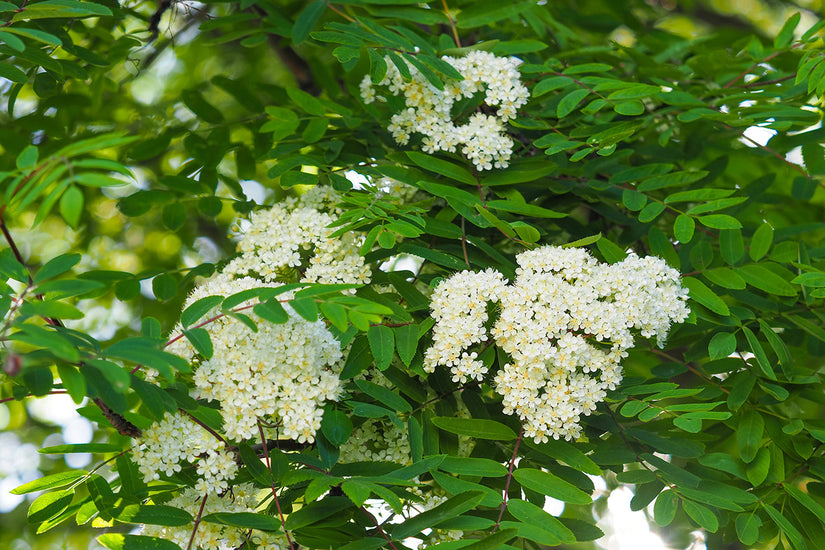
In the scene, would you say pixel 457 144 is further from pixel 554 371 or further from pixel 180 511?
pixel 180 511

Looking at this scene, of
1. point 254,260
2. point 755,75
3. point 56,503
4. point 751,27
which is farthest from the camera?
point 751,27

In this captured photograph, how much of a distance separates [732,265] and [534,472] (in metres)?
1.02

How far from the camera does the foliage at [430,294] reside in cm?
169

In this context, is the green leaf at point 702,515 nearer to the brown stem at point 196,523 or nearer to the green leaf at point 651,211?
the green leaf at point 651,211

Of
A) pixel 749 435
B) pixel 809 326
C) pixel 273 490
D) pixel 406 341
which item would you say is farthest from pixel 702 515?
pixel 273 490

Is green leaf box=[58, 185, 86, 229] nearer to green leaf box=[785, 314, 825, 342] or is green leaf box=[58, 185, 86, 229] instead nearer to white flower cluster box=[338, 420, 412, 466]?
white flower cluster box=[338, 420, 412, 466]

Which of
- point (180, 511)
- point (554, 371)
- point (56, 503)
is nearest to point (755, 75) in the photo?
point (554, 371)

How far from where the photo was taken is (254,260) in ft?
6.98

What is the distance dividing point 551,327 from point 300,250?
0.83 metres

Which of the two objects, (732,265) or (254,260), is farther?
(732,265)

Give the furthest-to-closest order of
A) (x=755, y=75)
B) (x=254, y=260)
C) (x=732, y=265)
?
(x=755, y=75)
(x=732, y=265)
(x=254, y=260)

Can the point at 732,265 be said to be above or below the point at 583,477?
above

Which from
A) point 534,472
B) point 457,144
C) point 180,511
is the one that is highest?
point 457,144

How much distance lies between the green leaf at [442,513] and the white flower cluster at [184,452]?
0.45 meters
